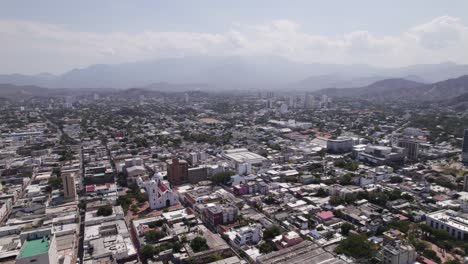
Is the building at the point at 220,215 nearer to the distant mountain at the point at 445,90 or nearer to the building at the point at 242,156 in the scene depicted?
the building at the point at 242,156

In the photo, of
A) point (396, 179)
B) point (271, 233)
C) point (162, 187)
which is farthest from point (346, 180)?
point (162, 187)

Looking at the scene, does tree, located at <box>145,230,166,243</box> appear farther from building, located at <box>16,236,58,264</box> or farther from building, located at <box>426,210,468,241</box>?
building, located at <box>426,210,468,241</box>

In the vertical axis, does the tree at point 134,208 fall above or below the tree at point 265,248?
below

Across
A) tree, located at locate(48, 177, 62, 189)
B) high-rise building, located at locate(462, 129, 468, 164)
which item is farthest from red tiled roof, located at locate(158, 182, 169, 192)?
high-rise building, located at locate(462, 129, 468, 164)

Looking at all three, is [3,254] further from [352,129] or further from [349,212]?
[352,129]

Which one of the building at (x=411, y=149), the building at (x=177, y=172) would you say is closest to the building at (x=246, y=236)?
the building at (x=177, y=172)

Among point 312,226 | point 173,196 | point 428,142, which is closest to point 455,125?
point 428,142
